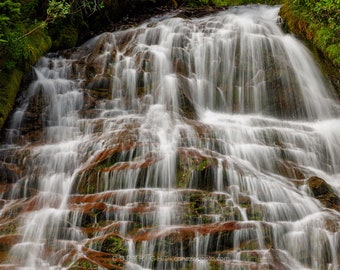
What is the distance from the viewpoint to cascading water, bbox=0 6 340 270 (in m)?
6.09

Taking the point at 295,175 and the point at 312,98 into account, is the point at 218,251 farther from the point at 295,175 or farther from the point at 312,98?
the point at 312,98

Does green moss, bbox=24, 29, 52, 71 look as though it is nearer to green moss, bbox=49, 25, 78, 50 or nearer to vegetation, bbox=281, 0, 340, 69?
green moss, bbox=49, 25, 78, 50

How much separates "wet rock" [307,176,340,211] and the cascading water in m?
0.02

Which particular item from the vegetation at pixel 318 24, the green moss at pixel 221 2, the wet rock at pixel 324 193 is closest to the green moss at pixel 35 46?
the wet rock at pixel 324 193

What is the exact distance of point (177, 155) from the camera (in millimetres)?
7879

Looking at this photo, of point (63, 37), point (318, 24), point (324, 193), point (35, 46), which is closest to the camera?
point (324, 193)

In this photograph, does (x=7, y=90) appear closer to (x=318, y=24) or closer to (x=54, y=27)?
(x=54, y=27)

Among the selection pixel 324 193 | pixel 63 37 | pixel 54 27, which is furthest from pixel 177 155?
pixel 54 27

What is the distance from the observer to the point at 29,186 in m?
7.82

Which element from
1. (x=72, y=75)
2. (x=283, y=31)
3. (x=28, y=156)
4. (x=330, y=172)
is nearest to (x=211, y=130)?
(x=330, y=172)

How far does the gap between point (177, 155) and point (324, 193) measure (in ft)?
10.2

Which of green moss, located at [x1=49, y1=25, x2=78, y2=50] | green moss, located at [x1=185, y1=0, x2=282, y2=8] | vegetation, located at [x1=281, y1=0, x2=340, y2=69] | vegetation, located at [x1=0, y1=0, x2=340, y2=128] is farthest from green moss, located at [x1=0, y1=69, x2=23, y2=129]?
green moss, located at [x1=185, y1=0, x2=282, y2=8]

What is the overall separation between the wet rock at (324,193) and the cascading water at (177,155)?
0.02 meters

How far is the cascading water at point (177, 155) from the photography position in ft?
20.0
